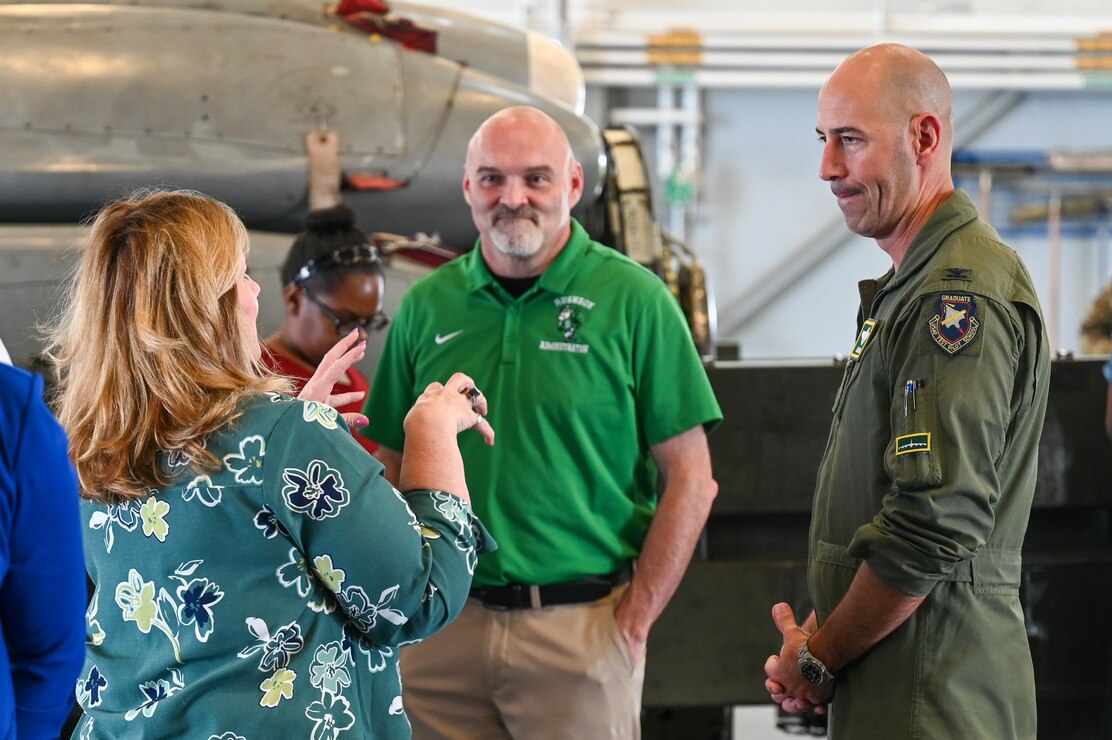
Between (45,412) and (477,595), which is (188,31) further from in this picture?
(45,412)

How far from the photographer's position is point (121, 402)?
1364 millimetres

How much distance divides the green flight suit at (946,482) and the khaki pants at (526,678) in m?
0.65

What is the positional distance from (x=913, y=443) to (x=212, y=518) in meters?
0.89

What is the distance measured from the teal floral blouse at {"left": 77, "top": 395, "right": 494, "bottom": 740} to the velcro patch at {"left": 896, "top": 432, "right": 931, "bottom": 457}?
64 centimetres

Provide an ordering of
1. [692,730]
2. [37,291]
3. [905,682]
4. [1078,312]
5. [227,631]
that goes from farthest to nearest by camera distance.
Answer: [1078,312] → [37,291] → [692,730] → [905,682] → [227,631]

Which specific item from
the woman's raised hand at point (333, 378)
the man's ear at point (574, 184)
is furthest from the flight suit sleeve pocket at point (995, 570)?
the man's ear at point (574, 184)

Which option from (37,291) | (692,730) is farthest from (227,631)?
(37,291)

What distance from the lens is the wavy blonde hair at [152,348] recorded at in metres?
1.35

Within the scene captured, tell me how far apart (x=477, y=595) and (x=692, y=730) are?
1626 mm

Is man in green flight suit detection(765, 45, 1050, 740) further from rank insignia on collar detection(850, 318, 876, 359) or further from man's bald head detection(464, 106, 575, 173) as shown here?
man's bald head detection(464, 106, 575, 173)

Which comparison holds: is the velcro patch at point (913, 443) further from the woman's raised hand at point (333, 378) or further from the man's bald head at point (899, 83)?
the woman's raised hand at point (333, 378)

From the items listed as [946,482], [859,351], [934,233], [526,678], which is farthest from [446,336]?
[946,482]

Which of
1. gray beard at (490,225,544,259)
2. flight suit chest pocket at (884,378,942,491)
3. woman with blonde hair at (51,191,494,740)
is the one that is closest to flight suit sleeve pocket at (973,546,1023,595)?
flight suit chest pocket at (884,378,942,491)

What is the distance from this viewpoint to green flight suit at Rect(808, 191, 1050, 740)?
5.04 feet
